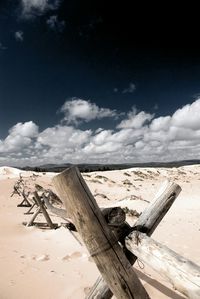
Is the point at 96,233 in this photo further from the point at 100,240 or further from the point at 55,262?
the point at 55,262

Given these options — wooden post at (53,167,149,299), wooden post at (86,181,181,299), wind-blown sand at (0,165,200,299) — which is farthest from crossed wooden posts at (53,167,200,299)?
wind-blown sand at (0,165,200,299)

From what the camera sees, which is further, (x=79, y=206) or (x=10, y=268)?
(x=10, y=268)

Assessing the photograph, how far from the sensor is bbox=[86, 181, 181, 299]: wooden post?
132 inches

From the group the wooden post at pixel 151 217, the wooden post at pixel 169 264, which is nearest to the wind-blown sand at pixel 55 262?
the wooden post at pixel 151 217

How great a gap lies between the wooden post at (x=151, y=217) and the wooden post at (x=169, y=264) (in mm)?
241

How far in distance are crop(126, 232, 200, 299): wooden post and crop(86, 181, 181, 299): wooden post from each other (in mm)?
241

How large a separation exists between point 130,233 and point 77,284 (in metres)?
2.70

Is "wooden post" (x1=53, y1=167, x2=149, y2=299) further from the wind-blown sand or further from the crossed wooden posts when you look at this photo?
the wind-blown sand

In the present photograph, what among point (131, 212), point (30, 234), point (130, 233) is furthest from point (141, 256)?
point (131, 212)

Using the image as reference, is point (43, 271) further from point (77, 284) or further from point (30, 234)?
point (30, 234)

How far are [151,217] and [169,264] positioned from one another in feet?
2.83

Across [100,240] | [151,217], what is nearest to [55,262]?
[151,217]

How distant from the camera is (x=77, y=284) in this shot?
5355 millimetres

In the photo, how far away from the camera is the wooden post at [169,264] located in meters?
2.29
